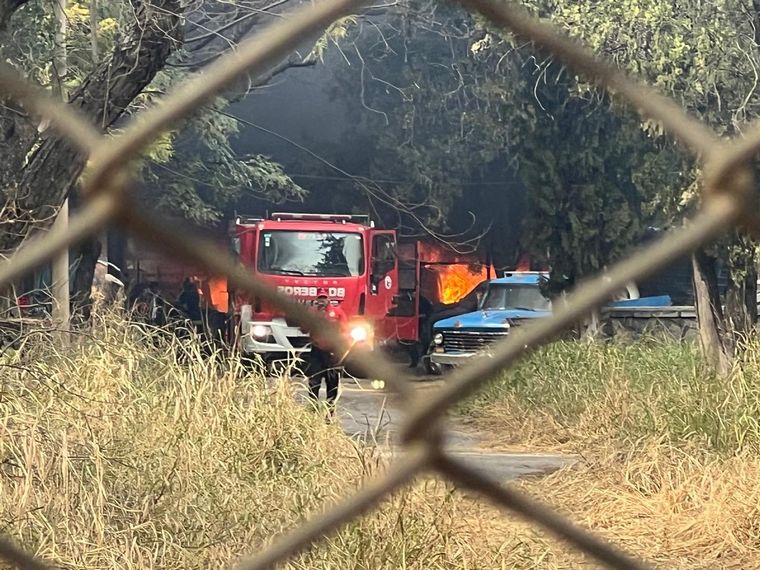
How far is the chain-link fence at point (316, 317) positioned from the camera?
517 millimetres

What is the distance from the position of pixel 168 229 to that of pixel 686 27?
5965 mm

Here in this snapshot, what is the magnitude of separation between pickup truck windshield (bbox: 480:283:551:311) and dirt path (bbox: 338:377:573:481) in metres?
3.79

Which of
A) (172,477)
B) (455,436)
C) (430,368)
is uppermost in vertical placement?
(430,368)

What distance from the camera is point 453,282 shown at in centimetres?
1194

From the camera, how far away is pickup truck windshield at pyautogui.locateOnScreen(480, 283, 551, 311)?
10.0 m

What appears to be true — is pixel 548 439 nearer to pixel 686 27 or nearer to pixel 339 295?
pixel 339 295

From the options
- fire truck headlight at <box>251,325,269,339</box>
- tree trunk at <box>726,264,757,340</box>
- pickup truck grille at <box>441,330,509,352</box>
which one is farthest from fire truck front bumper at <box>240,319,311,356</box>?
pickup truck grille at <box>441,330,509,352</box>

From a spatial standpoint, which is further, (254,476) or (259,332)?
(259,332)

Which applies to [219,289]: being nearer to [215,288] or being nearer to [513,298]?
[215,288]

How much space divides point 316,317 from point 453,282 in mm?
11404

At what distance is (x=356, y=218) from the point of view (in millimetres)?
9820

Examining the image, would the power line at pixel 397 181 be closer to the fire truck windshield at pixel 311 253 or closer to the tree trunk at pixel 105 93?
the fire truck windshield at pixel 311 253

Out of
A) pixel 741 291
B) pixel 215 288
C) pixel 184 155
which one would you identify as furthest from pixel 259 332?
pixel 184 155

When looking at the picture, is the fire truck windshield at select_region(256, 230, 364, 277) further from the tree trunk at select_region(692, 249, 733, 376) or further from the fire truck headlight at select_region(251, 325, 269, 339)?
the fire truck headlight at select_region(251, 325, 269, 339)
